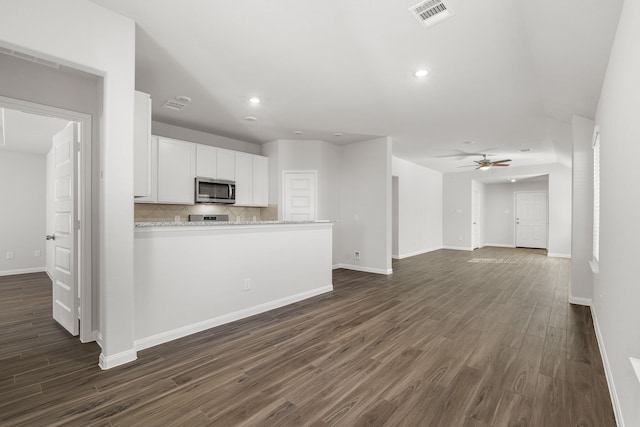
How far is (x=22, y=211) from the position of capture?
6.21 m

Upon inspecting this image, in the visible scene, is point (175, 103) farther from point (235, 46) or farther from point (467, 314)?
point (467, 314)

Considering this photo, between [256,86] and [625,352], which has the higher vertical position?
[256,86]

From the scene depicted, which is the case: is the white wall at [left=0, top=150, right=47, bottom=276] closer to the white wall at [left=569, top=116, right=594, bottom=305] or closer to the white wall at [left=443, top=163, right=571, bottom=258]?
the white wall at [left=569, top=116, right=594, bottom=305]

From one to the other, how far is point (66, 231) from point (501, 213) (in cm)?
1221

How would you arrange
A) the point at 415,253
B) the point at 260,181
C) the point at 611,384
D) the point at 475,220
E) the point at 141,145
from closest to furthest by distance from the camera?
the point at 611,384 → the point at 141,145 → the point at 260,181 → the point at 415,253 → the point at 475,220

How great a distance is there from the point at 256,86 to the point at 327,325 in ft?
9.75

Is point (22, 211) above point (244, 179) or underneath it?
underneath

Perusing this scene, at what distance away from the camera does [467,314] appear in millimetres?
3584

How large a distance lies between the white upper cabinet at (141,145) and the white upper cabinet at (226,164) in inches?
105

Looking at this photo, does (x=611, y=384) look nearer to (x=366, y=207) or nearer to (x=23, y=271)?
(x=366, y=207)

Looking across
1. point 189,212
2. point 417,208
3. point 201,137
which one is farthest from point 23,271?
point 417,208

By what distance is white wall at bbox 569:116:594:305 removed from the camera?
12.9 ft

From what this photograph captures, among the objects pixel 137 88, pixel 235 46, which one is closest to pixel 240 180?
pixel 137 88

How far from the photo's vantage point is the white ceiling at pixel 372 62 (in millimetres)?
2234
